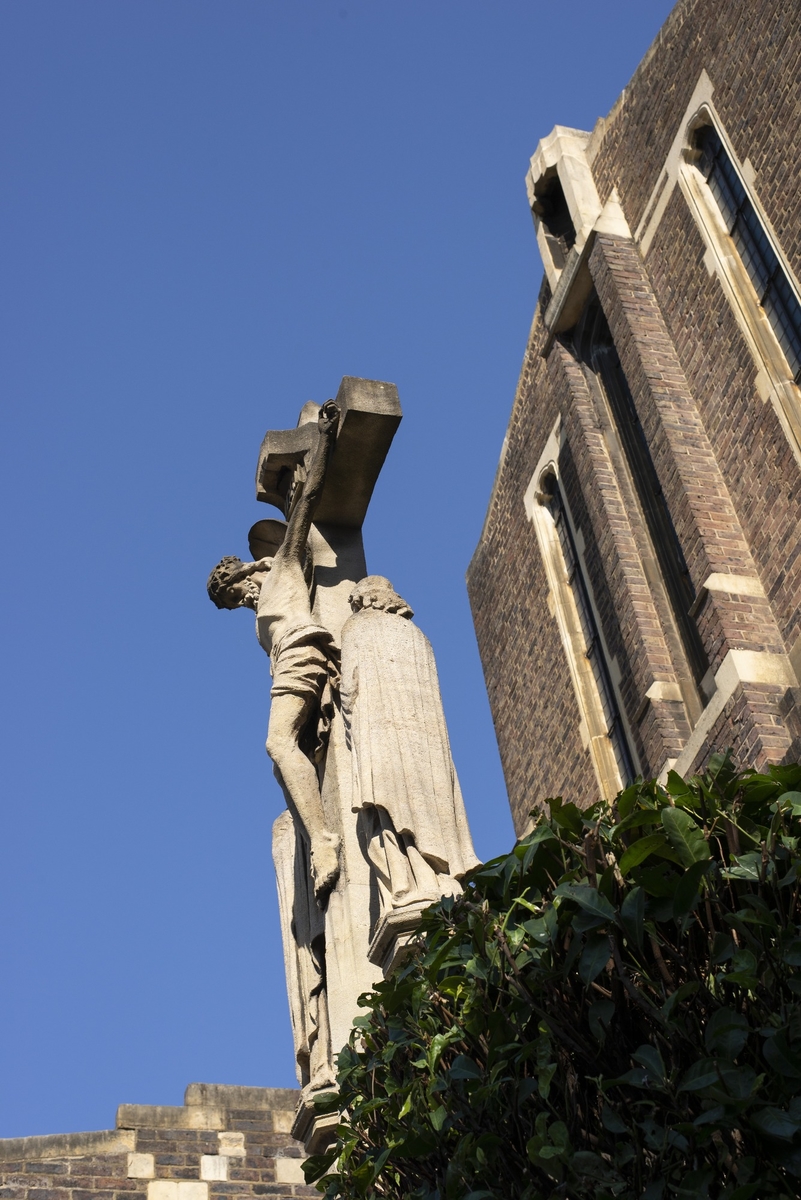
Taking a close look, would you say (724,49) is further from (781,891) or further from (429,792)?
(781,891)

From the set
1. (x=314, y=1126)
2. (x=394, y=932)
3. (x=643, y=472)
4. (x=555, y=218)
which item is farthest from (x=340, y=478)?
(x=555, y=218)

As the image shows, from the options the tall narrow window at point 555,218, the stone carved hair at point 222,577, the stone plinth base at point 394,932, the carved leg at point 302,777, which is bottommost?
the stone plinth base at point 394,932

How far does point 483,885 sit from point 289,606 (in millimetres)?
2695

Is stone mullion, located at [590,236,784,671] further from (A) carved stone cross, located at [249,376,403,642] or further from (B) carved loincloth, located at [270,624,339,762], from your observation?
(B) carved loincloth, located at [270,624,339,762]

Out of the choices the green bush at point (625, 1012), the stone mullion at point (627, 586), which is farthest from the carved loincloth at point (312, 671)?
the stone mullion at point (627, 586)

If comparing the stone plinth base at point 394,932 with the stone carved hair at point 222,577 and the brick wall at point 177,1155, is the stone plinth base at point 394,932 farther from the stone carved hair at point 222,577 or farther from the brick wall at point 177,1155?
the brick wall at point 177,1155

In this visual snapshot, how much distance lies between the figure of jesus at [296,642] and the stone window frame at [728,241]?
659cm

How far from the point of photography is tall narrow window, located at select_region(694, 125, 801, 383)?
39.0 ft

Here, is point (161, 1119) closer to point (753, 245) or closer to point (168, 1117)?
point (168, 1117)

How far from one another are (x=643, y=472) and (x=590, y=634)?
1898 mm

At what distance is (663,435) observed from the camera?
12.7 metres

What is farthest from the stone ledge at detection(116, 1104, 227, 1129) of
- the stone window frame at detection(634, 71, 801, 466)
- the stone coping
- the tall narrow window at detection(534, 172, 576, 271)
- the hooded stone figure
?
the tall narrow window at detection(534, 172, 576, 271)

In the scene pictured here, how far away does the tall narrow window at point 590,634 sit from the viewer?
1409 cm

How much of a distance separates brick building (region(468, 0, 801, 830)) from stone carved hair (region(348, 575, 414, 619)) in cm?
590
